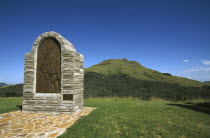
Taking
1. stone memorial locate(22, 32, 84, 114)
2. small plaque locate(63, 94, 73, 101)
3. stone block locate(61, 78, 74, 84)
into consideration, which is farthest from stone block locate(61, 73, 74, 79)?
small plaque locate(63, 94, 73, 101)

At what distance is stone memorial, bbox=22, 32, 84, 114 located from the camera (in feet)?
19.5

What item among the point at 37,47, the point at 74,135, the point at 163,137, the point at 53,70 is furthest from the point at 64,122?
the point at 37,47

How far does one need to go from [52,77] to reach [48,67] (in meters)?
0.55

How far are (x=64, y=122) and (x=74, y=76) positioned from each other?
2.11 metres

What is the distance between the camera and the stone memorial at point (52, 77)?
596 centimetres

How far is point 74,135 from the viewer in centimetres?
351

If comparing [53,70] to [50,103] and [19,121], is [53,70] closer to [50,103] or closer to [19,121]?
[50,103]

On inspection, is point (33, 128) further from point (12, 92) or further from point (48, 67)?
point (12, 92)

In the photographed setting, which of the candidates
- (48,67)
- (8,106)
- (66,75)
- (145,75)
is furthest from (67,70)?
(145,75)

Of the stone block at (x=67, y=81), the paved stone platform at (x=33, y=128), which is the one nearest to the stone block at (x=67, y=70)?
the stone block at (x=67, y=81)

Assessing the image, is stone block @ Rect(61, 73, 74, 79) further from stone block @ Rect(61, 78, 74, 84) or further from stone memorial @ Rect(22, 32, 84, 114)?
stone block @ Rect(61, 78, 74, 84)

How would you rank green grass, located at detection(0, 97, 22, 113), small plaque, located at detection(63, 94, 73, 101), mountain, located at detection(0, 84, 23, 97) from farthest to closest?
mountain, located at detection(0, 84, 23, 97), green grass, located at detection(0, 97, 22, 113), small plaque, located at detection(63, 94, 73, 101)

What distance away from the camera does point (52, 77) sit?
20.4 feet

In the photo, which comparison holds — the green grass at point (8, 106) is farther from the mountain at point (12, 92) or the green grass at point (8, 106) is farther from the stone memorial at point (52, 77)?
the mountain at point (12, 92)
